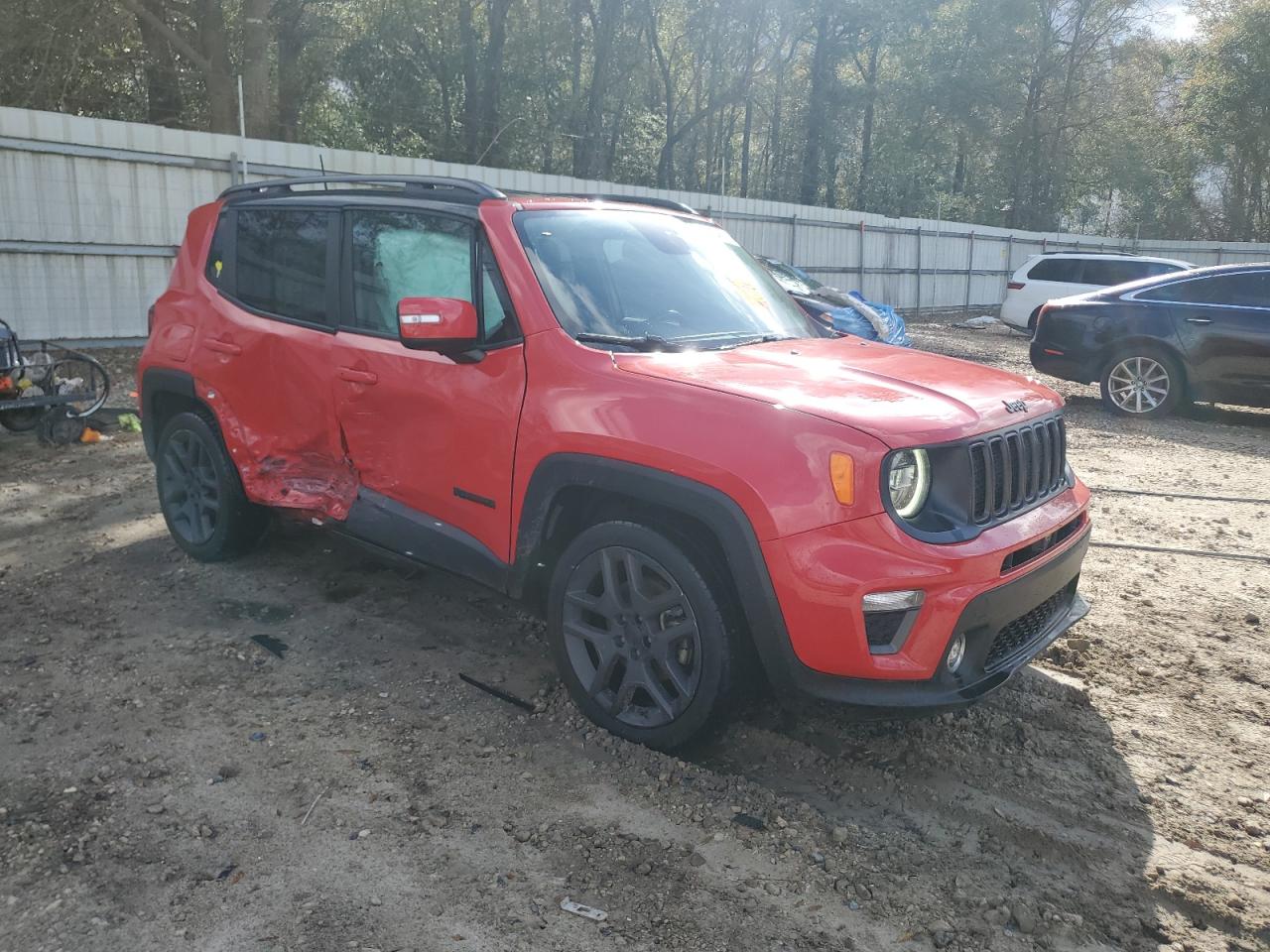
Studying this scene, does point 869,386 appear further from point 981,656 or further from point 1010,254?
point 1010,254

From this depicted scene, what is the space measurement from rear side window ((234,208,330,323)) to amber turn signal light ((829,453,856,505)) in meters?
2.54

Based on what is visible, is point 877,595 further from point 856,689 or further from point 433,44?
point 433,44

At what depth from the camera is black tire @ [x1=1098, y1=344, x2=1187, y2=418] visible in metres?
10.0

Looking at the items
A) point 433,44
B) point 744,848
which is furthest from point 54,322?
point 433,44

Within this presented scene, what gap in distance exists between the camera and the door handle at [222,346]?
A: 484 cm

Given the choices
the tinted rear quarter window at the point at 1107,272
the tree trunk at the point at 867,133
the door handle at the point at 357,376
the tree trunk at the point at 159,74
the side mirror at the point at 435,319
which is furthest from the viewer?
the tree trunk at the point at 867,133

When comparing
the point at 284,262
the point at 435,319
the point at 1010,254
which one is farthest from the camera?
the point at 1010,254

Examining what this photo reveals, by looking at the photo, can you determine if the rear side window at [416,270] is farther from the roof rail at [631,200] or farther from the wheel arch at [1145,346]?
the wheel arch at [1145,346]

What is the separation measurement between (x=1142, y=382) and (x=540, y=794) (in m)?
9.02

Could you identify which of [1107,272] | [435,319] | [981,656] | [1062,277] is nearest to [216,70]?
[1062,277]

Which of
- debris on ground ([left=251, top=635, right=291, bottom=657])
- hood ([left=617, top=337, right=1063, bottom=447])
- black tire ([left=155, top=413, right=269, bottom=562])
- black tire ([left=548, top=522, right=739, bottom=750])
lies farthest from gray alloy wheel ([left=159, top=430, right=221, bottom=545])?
hood ([left=617, top=337, right=1063, bottom=447])

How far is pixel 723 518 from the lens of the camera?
3.09 meters

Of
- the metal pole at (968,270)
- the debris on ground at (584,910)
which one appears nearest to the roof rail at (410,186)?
the debris on ground at (584,910)

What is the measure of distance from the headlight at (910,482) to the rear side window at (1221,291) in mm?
8420
